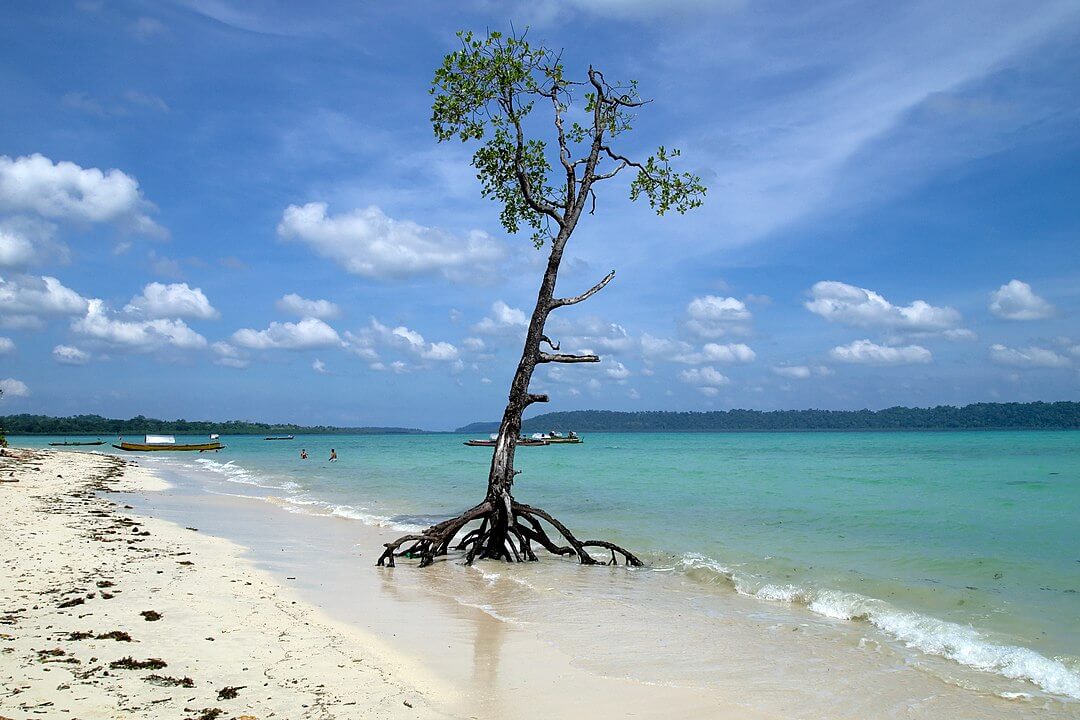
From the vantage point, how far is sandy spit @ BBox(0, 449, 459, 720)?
17.4 feet

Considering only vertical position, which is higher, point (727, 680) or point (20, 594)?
point (20, 594)

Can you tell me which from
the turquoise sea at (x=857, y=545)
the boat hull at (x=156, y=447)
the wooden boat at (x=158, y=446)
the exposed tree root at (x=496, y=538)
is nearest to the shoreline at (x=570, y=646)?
the turquoise sea at (x=857, y=545)

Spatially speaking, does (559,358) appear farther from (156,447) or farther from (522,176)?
(156,447)

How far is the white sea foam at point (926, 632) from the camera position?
7.32 m

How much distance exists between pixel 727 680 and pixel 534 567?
21.7ft

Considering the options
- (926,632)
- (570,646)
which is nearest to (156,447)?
(570,646)

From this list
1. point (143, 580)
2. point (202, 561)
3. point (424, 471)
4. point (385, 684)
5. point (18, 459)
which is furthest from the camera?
point (424, 471)

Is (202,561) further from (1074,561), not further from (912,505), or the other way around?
(912,505)

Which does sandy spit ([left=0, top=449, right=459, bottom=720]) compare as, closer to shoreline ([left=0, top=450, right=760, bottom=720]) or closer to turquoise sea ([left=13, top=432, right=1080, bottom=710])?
shoreline ([left=0, top=450, right=760, bottom=720])

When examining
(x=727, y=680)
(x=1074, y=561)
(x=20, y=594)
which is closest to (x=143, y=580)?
(x=20, y=594)

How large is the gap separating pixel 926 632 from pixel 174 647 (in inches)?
339

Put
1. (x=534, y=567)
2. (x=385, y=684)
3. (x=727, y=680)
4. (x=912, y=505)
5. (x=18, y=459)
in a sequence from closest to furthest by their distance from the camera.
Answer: (x=385, y=684) → (x=727, y=680) → (x=534, y=567) → (x=912, y=505) → (x=18, y=459)

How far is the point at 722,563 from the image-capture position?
44.3 ft

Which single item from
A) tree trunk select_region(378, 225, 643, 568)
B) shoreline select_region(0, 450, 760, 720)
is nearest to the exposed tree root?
tree trunk select_region(378, 225, 643, 568)
